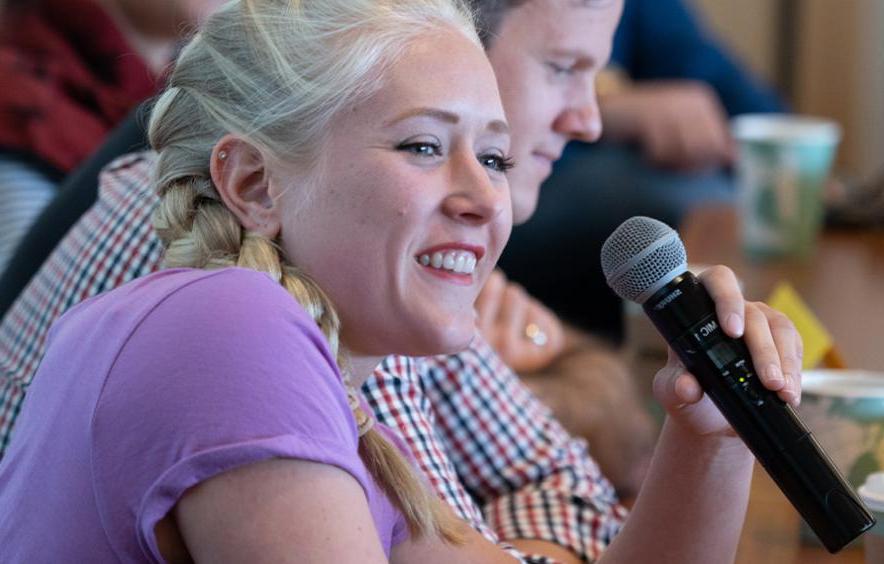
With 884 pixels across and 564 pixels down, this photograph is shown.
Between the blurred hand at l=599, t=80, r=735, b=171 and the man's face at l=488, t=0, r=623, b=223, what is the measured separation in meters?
1.40

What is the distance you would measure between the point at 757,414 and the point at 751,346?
5 centimetres

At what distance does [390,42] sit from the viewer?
0.96 m

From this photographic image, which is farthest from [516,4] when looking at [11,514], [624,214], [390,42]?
[624,214]

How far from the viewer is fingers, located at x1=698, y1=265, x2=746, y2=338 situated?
882 millimetres

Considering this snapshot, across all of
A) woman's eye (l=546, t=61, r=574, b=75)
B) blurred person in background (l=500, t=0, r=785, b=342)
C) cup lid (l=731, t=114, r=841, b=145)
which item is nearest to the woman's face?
woman's eye (l=546, t=61, r=574, b=75)

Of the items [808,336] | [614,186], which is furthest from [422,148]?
[614,186]

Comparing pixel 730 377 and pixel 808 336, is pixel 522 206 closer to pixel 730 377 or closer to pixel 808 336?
pixel 808 336

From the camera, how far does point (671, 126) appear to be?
2797 millimetres

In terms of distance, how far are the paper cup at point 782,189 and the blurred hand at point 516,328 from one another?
0.51 meters

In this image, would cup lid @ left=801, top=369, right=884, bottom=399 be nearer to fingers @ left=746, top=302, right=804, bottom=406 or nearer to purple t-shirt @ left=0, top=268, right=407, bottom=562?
fingers @ left=746, top=302, right=804, bottom=406

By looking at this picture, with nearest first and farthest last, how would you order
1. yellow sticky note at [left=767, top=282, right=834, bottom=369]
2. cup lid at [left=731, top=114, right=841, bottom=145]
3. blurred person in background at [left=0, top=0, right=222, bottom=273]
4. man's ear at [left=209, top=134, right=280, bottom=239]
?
man's ear at [left=209, top=134, right=280, bottom=239], yellow sticky note at [left=767, top=282, right=834, bottom=369], blurred person in background at [left=0, top=0, right=222, bottom=273], cup lid at [left=731, top=114, right=841, bottom=145]

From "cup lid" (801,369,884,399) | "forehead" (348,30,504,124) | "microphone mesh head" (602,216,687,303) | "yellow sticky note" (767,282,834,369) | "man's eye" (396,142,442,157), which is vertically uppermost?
"forehead" (348,30,504,124)

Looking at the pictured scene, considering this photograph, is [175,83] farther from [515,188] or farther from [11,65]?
[11,65]

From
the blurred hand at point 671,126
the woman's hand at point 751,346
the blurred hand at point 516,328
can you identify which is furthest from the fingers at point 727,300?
the blurred hand at point 671,126
